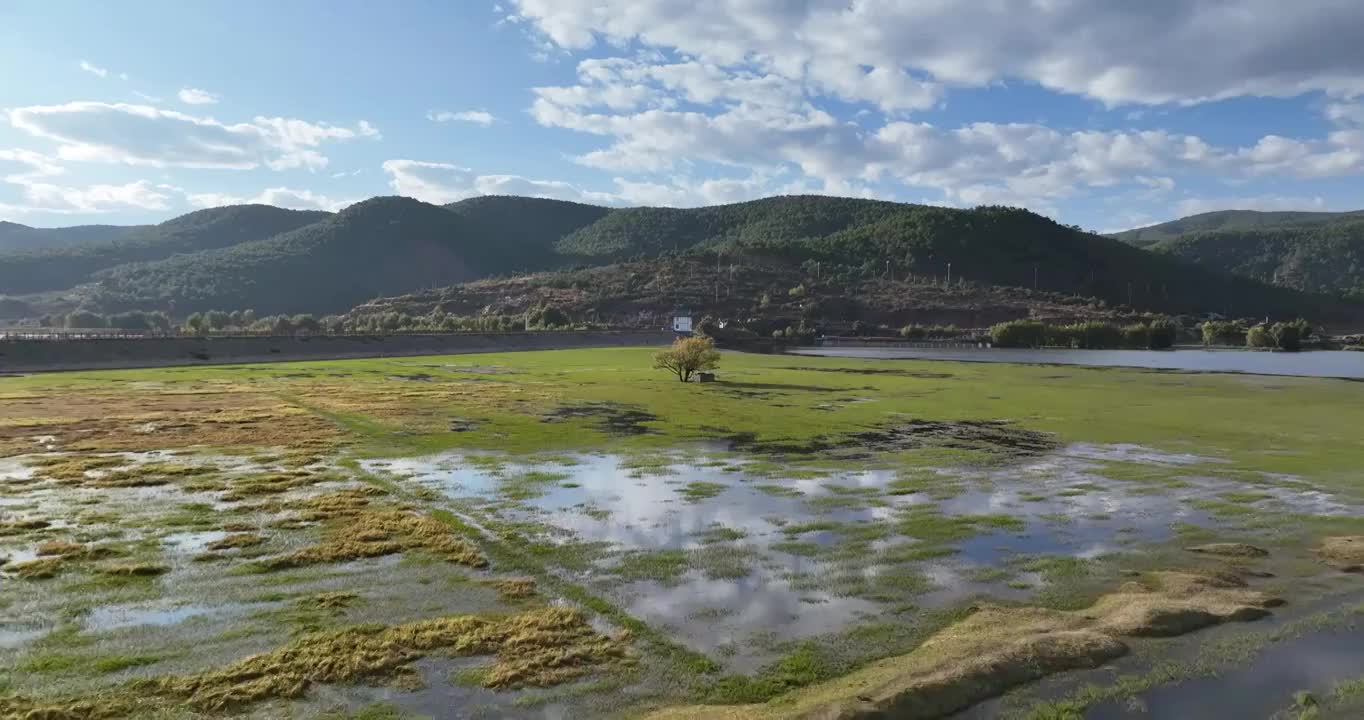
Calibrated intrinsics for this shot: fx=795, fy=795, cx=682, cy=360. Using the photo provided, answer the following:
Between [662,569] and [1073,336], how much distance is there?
6335 inches

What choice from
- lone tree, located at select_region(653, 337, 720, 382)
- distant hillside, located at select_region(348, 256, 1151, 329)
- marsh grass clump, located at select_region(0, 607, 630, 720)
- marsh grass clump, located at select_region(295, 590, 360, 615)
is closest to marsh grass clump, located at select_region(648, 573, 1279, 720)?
marsh grass clump, located at select_region(0, 607, 630, 720)

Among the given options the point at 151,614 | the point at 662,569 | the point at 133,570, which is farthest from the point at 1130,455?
the point at 133,570

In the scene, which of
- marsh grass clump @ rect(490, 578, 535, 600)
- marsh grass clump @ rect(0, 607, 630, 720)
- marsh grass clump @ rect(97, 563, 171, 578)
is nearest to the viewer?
marsh grass clump @ rect(0, 607, 630, 720)

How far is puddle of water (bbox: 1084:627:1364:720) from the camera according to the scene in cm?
894

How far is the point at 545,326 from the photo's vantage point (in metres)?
153

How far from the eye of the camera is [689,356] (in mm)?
54719

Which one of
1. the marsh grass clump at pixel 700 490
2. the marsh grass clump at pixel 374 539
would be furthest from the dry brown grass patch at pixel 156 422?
the marsh grass clump at pixel 700 490

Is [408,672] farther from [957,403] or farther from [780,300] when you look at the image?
[780,300]

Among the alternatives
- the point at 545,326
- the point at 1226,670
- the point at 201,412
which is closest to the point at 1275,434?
the point at 1226,670

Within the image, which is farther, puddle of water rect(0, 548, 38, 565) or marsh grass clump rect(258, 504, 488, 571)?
marsh grass clump rect(258, 504, 488, 571)

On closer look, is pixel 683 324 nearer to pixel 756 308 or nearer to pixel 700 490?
pixel 756 308

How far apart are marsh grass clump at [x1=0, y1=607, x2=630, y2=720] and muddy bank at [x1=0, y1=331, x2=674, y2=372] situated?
6814 cm

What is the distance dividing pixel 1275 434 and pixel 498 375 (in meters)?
47.7

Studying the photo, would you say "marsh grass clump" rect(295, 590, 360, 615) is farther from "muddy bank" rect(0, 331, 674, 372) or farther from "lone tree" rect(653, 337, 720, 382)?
"muddy bank" rect(0, 331, 674, 372)
